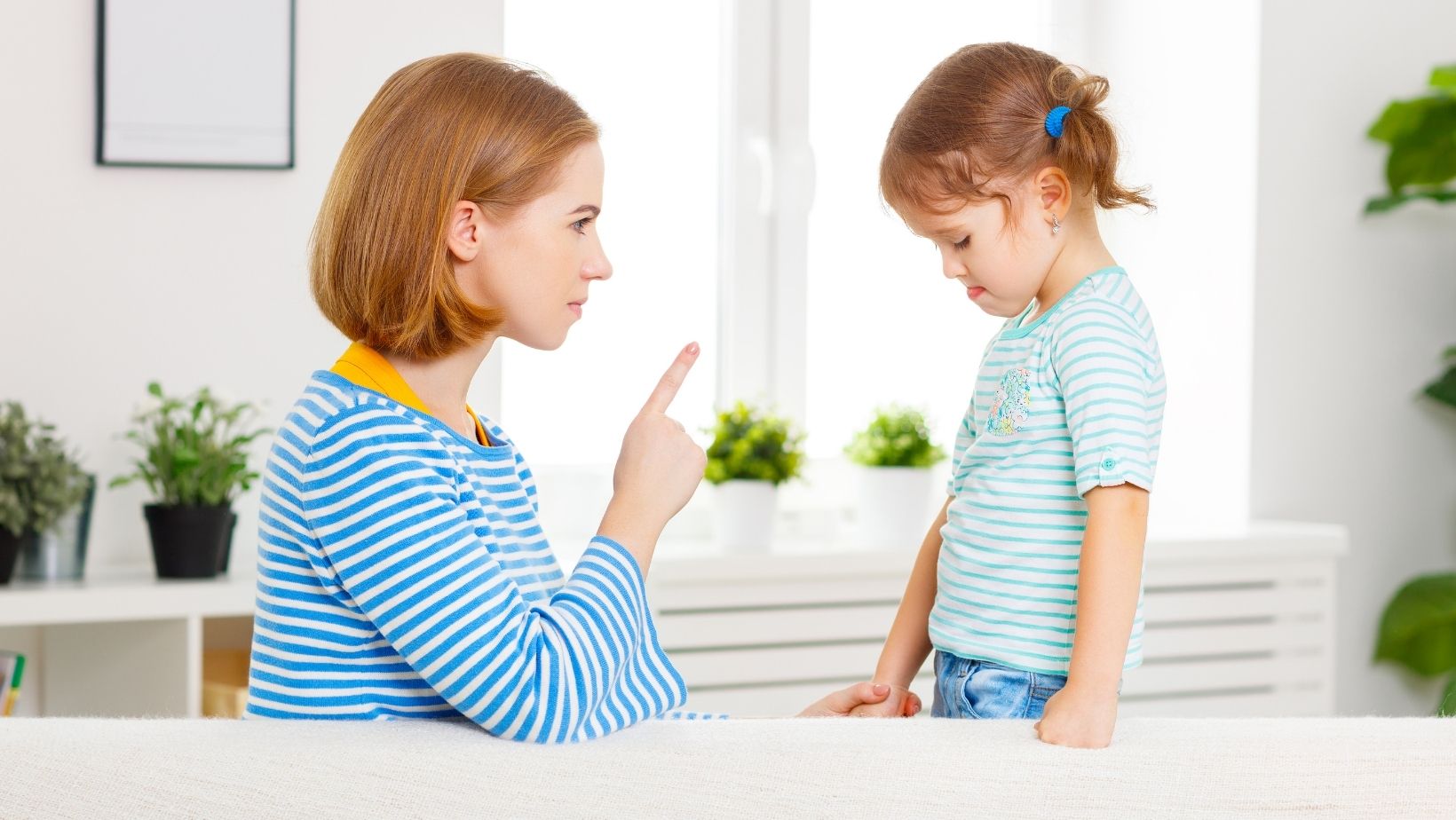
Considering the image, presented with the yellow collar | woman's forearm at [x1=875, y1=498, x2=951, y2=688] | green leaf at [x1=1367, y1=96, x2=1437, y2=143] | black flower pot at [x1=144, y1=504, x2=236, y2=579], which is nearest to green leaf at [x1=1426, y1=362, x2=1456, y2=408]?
green leaf at [x1=1367, y1=96, x2=1437, y2=143]

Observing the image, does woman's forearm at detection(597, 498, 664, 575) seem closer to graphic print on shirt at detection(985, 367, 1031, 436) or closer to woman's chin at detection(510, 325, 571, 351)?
woman's chin at detection(510, 325, 571, 351)

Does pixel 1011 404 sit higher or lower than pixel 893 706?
higher

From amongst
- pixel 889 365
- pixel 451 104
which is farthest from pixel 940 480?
pixel 451 104

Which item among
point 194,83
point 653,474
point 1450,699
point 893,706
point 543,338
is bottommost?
point 1450,699

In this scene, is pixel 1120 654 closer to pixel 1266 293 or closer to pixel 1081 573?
pixel 1081 573

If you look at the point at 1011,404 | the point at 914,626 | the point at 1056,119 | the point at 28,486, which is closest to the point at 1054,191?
the point at 1056,119

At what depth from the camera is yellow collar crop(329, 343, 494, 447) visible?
3.40 feet

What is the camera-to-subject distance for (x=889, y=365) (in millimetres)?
3057

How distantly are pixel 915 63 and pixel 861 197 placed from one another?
316 mm

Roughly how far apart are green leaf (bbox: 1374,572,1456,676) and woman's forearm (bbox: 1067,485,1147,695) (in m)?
1.96

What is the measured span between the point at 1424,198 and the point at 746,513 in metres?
1.47

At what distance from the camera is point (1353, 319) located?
9.45 ft

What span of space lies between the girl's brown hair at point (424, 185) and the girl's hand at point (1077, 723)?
513 millimetres

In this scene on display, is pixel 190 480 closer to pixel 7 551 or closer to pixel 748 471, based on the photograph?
pixel 7 551
